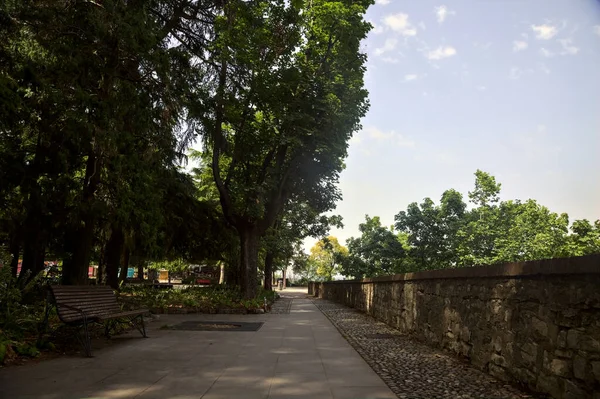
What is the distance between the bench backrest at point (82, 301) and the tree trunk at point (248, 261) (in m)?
8.93

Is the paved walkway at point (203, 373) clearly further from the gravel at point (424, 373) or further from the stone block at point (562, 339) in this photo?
the stone block at point (562, 339)

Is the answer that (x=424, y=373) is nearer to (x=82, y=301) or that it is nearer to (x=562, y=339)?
(x=562, y=339)

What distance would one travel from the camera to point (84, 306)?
22.1ft

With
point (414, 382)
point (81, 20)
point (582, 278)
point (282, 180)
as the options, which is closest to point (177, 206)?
point (282, 180)

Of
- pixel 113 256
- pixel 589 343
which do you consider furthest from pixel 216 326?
pixel 113 256

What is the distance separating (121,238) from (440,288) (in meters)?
15.1

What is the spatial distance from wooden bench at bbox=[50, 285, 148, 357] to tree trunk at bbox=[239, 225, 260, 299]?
349 inches

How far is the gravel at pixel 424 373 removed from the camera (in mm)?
4590

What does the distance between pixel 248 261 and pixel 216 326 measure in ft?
21.3

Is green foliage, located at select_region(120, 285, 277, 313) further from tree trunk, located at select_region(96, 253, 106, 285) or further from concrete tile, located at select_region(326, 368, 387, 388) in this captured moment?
concrete tile, located at select_region(326, 368, 387, 388)

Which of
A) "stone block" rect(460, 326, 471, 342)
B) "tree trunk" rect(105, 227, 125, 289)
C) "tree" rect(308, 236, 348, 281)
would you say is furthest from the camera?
"tree" rect(308, 236, 348, 281)

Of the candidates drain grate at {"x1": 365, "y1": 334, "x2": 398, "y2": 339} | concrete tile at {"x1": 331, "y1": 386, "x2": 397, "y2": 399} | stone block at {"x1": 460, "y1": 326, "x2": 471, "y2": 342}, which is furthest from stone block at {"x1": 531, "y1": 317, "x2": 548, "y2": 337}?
drain grate at {"x1": 365, "y1": 334, "x2": 398, "y2": 339}

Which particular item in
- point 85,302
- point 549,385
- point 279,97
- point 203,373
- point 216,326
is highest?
point 279,97

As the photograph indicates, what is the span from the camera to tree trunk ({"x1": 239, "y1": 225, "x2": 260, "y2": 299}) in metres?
16.8
